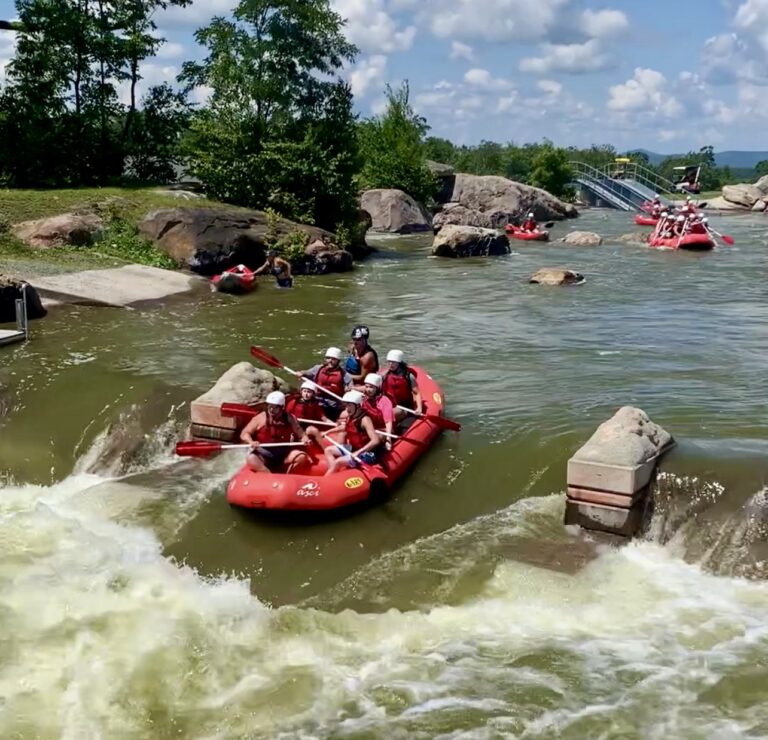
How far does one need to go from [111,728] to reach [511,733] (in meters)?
2.58

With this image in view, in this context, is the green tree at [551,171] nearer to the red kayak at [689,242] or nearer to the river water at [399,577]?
the red kayak at [689,242]

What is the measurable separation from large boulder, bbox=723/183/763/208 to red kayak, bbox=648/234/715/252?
28766 mm

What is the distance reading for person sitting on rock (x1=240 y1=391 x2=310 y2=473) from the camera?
29.4 ft

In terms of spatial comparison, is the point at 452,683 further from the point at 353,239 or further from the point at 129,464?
the point at 353,239

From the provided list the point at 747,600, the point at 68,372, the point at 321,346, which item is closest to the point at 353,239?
the point at 321,346

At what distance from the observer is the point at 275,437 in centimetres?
909

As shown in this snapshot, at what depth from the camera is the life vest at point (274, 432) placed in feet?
29.8

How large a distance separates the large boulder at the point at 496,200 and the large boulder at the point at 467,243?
1248 cm

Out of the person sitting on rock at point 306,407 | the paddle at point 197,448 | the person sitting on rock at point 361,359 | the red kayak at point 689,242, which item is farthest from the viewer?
the red kayak at point 689,242

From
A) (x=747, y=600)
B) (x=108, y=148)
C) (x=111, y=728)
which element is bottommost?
(x=111, y=728)

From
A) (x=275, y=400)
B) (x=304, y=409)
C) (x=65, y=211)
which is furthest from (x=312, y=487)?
(x=65, y=211)

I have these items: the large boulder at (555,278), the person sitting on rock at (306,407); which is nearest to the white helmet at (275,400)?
the person sitting on rock at (306,407)

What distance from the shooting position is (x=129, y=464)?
396 inches

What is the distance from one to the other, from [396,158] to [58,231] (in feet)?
72.2
